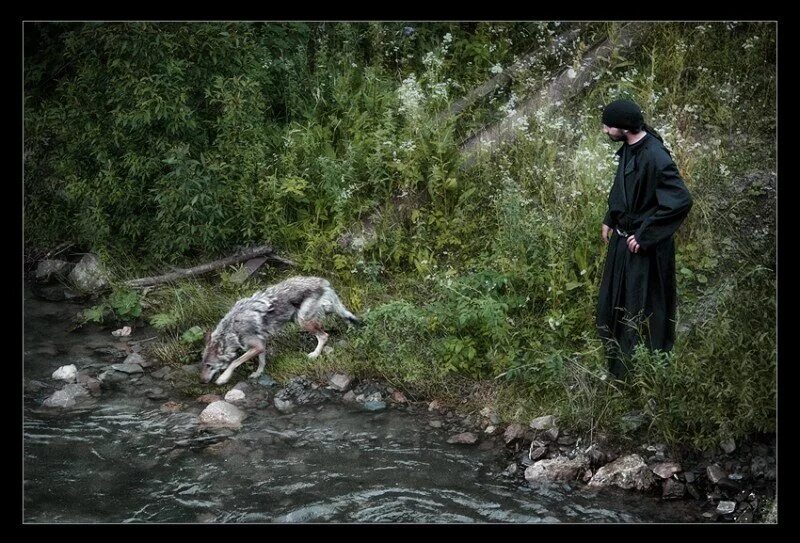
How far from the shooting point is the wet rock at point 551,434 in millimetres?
5938

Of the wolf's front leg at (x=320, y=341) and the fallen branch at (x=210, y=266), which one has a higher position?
the fallen branch at (x=210, y=266)

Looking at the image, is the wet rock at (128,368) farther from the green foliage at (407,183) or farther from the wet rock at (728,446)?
the wet rock at (728,446)

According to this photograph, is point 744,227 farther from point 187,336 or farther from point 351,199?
point 187,336

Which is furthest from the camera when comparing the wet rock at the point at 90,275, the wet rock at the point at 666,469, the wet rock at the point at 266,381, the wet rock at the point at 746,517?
the wet rock at the point at 90,275

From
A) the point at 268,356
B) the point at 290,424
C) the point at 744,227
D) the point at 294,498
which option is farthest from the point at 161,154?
the point at 744,227

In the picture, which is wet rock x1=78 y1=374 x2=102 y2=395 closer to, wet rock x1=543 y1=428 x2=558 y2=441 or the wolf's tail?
A: the wolf's tail

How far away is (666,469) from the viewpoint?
5488 mm

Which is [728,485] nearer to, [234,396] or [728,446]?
[728,446]

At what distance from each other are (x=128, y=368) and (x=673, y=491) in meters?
4.32

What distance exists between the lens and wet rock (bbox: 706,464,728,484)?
211 inches

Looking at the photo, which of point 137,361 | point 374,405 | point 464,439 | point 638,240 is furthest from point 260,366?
point 638,240

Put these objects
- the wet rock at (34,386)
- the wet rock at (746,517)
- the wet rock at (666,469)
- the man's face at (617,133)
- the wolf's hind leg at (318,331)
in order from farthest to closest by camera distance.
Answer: the wolf's hind leg at (318,331)
the wet rock at (34,386)
the man's face at (617,133)
the wet rock at (666,469)
the wet rock at (746,517)

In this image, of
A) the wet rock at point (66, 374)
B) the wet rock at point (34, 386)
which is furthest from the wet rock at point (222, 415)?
the wet rock at point (34, 386)

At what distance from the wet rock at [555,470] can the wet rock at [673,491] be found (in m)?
0.52
